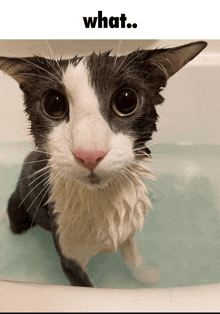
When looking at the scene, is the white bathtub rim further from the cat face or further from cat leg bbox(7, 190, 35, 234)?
cat leg bbox(7, 190, 35, 234)

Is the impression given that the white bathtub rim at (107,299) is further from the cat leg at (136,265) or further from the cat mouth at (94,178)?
the cat leg at (136,265)

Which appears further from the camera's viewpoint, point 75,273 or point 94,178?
point 75,273

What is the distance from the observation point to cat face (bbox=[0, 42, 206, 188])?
62 cm

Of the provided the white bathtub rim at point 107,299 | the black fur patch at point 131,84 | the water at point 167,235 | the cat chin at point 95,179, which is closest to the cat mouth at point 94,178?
the cat chin at point 95,179

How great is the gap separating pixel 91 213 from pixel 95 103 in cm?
28

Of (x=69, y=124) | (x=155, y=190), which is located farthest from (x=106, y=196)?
(x=155, y=190)

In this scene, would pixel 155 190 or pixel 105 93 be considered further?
pixel 155 190

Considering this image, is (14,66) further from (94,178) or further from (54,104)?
(94,178)

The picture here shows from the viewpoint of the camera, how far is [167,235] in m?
Answer: 1.09

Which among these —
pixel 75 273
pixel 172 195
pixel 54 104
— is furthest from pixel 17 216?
pixel 172 195

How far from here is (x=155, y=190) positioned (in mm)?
1232

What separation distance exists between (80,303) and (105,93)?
404 millimetres
